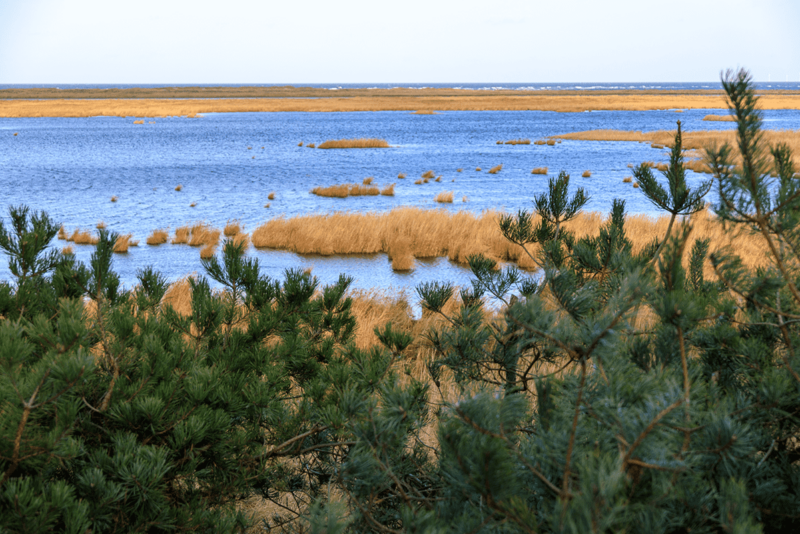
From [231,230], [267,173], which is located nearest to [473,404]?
[231,230]

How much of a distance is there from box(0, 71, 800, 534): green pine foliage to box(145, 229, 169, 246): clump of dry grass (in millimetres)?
15395

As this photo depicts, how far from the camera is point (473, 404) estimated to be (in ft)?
4.25

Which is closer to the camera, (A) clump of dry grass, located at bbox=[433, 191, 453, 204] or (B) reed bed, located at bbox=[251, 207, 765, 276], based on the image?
(B) reed bed, located at bbox=[251, 207, 765, 276]

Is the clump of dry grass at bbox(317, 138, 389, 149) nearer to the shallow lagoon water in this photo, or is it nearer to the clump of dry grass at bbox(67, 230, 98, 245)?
the shallow lagoon water

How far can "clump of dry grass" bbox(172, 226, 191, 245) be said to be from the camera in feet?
59.2

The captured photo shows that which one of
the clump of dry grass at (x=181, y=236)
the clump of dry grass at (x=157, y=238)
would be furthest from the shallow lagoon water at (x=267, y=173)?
the clump of dry grass at (x=181, y=236)

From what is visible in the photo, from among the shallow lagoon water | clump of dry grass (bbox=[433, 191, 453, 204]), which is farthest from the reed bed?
clump of dry grass (bbox=[433, 191, 453, 204])

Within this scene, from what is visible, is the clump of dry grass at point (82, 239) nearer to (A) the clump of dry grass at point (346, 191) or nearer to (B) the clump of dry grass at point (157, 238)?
(B) the clump of dry grass at point (157, 238)

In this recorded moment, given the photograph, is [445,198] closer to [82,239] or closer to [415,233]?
[415,233]

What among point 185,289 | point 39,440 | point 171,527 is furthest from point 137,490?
point 185,289

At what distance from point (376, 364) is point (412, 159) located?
3708 centimetres

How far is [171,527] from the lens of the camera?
212 cm

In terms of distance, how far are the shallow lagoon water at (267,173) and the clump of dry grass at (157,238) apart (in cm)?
55

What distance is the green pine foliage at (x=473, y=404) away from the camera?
1.25 metres
